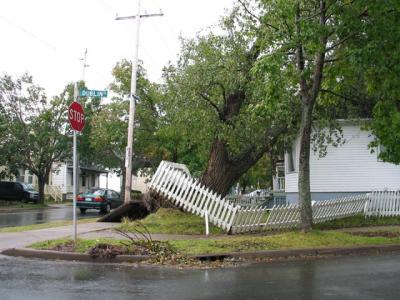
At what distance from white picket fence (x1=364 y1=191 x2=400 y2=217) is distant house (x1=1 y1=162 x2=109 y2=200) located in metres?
29.6

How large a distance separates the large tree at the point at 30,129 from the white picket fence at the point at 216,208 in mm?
24378

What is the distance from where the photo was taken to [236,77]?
626 inches

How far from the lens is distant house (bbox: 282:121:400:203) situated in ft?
75.4

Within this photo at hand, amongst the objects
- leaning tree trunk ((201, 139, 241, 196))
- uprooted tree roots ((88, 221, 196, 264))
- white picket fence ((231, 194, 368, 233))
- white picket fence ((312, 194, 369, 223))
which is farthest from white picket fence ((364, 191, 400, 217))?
uprooted tree roots ((88, 221, 196, 264))

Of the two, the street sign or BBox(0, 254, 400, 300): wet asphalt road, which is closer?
BBox(0, 254, 400, 300): wet asphalt road

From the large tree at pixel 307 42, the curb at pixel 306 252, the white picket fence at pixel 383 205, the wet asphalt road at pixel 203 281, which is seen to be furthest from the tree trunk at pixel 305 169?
the white picket fence at pixel 383 205

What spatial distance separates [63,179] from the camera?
58.6 meters

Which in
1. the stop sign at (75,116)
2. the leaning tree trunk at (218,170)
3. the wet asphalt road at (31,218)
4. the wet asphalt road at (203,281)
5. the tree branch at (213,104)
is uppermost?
the tree branch at (213,104)

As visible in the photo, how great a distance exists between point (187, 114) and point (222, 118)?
1311 millimetres

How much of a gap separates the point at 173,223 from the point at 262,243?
14.3ft

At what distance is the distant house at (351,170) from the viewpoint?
23.0m

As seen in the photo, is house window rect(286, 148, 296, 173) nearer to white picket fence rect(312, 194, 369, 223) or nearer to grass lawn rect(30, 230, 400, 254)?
white picket fence rect(312, 194, 369, 223)

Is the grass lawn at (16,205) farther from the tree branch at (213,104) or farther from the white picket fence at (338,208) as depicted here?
the white picket fence at (338,208)

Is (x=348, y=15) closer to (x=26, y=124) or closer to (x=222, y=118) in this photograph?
(x=222, y=118)
